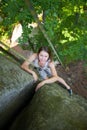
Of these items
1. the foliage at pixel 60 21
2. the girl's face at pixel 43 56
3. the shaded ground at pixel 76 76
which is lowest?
the shaded ground at pixel 76 76

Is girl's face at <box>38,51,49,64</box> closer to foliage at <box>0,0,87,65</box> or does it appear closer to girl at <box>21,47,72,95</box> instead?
girl at <box>21,47,72,95</box>

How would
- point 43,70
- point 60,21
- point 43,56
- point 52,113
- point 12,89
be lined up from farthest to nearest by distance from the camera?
point 60,21, point 43,70, point 43,56, point 12,89, point 52,113

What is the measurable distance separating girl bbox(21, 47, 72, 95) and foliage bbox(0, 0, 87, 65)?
3178 mm

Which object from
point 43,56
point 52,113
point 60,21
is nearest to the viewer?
point 52,113

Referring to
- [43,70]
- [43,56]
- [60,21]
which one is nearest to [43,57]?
[43,56]

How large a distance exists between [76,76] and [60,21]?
7.56 m

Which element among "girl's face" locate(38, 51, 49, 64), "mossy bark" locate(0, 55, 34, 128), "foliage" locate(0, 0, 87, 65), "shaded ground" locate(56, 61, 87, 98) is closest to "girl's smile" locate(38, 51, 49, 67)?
"girl's face" locate(38, 51, 49, 64)

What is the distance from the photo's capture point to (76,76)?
1681 centimetres

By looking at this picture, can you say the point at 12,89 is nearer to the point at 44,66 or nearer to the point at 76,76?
the point at 44,66

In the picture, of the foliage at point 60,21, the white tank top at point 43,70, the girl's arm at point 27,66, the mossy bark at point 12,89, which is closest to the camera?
the mossy bark at point 12,89

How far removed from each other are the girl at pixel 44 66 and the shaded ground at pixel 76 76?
9956mm

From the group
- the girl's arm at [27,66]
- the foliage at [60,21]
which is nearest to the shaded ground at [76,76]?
the foliage at [60,21]

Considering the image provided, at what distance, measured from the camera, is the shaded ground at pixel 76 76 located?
15.6m

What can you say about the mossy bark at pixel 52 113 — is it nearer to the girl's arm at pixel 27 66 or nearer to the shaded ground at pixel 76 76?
the girl's arm at pixel 27 66
